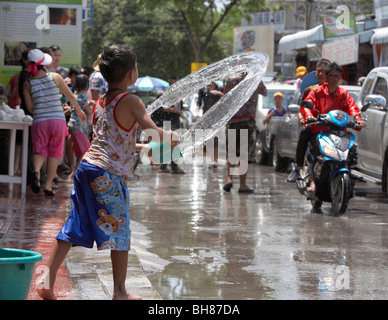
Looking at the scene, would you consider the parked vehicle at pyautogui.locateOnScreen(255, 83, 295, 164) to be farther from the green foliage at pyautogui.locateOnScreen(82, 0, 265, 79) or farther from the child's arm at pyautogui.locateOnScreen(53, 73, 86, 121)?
the green foliage at pyautogui.locateOnScreen(82, 0, 265, 79)

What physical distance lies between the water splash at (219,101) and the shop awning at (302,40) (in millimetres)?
18099

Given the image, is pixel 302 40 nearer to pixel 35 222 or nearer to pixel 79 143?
pixel 79 143

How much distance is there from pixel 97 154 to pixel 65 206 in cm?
486

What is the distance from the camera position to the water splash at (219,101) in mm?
6984

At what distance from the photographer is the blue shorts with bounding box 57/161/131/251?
549 cm

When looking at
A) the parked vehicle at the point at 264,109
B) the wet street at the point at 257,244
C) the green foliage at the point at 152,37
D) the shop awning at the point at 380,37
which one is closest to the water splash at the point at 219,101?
the wet street at the point at 257,244

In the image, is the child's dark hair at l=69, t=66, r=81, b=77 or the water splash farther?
the child's dark hair at l=69, t=66, r=81, b=77

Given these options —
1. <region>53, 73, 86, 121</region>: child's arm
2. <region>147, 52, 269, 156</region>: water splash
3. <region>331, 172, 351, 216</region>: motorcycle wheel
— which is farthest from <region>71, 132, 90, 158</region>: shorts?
<region>147, 52, 269, 156</region>: water splash

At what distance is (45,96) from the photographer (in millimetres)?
10898

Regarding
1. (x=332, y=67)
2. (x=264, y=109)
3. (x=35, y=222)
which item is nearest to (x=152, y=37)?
(x=264, y=109)

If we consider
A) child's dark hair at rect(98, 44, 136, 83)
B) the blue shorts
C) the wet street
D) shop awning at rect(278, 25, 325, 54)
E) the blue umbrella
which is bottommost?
the blue umbrella

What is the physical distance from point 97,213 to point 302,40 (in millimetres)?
22400

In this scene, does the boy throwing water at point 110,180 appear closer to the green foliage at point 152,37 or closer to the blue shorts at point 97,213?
the blue shorts at point 97,213

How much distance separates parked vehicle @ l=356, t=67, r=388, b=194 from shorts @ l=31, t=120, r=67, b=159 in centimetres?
428
